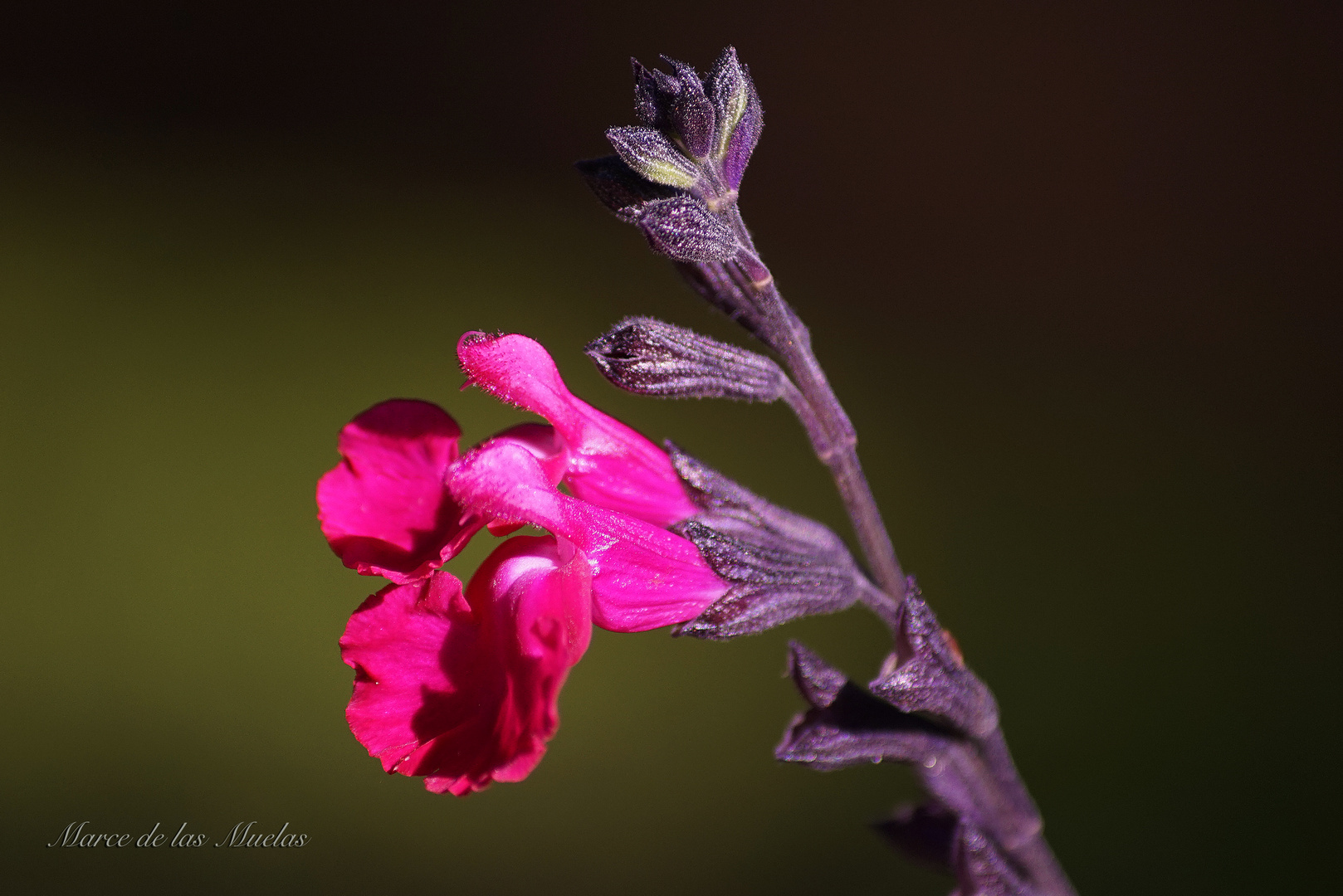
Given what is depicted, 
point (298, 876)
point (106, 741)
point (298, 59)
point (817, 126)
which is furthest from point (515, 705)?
point (298, 59)

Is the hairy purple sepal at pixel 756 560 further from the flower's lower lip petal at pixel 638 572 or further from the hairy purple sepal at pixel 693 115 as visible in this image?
the hairy purple sepal at pixel 693 115

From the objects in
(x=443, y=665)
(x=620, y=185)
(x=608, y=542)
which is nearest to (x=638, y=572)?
(x=608, y=542)

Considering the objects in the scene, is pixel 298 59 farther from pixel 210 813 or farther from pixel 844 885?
pixel 844 885

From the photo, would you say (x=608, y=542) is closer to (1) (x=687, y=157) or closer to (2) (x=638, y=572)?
(2) (x=638, y=572)

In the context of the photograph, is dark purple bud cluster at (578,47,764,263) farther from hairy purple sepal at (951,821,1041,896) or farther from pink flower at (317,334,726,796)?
hairy purple sepal at (951,821,1041,896)

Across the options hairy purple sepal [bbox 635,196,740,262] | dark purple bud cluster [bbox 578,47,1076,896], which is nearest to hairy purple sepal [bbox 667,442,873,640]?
dark purple bud cluster [bbox 578,47,1076,896]

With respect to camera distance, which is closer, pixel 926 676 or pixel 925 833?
pixel 926 676
